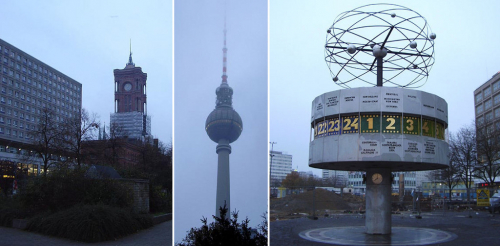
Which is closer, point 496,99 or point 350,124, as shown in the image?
point 350,124

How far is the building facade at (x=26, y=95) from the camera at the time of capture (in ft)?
171

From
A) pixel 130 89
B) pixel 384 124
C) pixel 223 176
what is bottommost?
pixel 223 176

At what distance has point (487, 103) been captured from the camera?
257ft

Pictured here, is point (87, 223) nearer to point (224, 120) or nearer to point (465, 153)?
point (224, 120)

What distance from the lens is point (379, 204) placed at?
1906 cm

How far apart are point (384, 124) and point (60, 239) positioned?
46.7ft

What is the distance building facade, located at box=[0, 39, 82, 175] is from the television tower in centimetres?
4579

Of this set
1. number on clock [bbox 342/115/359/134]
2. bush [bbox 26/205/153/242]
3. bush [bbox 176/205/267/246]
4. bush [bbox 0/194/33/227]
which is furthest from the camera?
bush [bbox 0/194/33/227]

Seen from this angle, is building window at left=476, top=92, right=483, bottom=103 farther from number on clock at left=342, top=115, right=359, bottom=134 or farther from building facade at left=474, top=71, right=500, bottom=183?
number on clock at left=342, top=115, right=359, bottom=134

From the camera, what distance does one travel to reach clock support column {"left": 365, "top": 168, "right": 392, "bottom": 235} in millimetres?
19016

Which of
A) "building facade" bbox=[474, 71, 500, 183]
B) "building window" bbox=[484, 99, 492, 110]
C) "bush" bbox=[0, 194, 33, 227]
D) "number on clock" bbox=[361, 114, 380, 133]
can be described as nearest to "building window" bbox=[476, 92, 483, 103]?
"building facade" bbox=[474, 71, 500, 183]

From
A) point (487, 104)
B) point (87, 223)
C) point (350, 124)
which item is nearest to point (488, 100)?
point (487, 104)

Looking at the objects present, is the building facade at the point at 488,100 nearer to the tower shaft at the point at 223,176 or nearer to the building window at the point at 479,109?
the building window at the point at 479,109

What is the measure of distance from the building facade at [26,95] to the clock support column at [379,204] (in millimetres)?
40140
